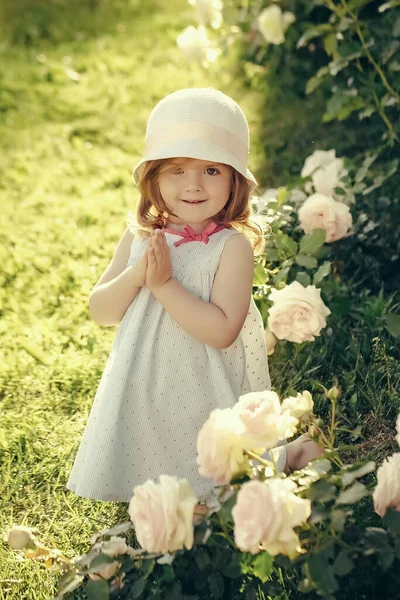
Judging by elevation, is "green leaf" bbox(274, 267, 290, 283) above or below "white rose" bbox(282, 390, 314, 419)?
above

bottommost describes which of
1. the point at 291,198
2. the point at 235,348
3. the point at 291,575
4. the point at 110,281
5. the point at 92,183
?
the point at 291,575

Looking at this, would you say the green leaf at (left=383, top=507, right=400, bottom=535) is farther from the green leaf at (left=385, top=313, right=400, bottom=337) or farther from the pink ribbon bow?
the pink ribbon bow

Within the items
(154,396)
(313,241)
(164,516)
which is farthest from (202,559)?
(313,241)

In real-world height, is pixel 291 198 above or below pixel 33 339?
above

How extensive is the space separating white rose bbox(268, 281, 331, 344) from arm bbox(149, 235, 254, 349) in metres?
0.32

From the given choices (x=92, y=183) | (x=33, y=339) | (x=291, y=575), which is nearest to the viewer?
(x=291, y=575)

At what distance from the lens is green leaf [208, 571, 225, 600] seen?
1.80 meters

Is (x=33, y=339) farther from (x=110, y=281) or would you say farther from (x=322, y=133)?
(x=322, y=133)

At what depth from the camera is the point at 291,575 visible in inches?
80.4

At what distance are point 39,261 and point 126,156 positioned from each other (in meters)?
1.24

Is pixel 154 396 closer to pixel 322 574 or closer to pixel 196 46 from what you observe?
pixel 322 574

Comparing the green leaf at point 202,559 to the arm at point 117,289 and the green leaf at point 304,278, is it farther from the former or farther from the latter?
the green leaf at point 304,278

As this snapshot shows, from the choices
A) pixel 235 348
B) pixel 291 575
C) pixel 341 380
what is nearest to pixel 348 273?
pixel 341 380

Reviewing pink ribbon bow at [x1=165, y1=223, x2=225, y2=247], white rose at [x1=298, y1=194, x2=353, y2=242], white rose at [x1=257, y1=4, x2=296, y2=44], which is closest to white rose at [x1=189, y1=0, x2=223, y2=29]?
white rose at [x1=257, y1=4, x2=296, y2=44]
